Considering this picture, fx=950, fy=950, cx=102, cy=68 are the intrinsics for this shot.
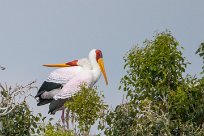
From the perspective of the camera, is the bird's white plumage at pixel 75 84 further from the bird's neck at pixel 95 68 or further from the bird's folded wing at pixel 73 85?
the bird's neck at pixel 95 68

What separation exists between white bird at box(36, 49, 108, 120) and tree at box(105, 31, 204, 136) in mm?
3764

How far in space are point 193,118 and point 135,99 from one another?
1744 millimetres

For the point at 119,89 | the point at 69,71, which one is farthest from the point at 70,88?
the point at 119,89

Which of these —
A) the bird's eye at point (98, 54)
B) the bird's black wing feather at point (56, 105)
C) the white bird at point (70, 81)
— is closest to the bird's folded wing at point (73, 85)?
the white bird at point (70, 81)

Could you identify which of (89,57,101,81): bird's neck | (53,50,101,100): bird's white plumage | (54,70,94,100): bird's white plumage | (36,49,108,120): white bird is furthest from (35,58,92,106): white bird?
(54,70,94,100): bird's white plumage

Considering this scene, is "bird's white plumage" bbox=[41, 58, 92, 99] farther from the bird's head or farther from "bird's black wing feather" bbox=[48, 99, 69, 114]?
"bird's black wing feather" bbox=[48, 99, 69, 114]

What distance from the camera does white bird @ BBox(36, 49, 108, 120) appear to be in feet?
99.9

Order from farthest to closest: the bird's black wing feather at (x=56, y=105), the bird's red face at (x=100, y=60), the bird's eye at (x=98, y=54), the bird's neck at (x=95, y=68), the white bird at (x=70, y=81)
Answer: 1. the bird's eye at (x=98, y=54)
2. the bird's red face at (x=100, y=60)
3. the bird's neck at (x=95, y=68)
4. the bird's black wing feather at (x=56, y=105)
5. the white bird at (x=70, y=81)

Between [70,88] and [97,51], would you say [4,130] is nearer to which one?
[70,88]

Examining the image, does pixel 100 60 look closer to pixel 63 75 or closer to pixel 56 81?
pixel 63 75

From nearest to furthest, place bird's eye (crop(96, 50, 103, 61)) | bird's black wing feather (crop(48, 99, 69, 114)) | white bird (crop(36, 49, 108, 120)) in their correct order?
white bird (crop(36, 49, 108, 120)), bird's black wing feather (crop(48, 99, 69, 114)), bird's eye (crop(96, 50, 103, 61))

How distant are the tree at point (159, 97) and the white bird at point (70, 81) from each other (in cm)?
376

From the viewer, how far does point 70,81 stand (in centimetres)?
3064

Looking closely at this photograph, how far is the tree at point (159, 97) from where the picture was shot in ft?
80.4
